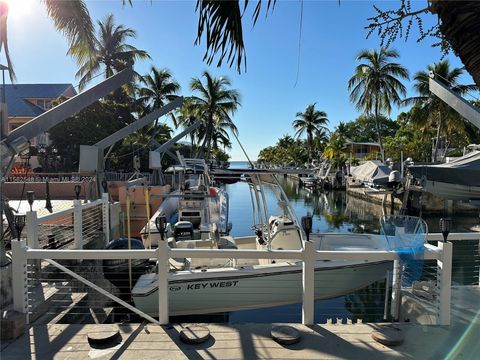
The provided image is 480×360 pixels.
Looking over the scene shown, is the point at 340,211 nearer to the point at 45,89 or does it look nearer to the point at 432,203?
the point at 432,203

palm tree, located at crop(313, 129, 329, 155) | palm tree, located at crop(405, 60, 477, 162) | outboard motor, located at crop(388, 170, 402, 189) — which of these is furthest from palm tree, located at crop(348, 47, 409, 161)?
palm tree, located at crop(313, 129, 329, 155)

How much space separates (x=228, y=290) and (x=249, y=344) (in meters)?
2.91

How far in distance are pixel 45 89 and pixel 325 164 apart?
3423cm

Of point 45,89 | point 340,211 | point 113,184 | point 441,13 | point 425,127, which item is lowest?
point 340,211

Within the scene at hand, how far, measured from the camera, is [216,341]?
3779 millimetres

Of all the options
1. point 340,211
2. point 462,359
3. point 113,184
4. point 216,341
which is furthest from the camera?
point 340,211

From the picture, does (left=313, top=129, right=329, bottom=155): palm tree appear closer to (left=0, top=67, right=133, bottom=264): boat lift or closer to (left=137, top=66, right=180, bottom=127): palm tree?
(left=137, top=66, right=180, bottom=127): palm tree

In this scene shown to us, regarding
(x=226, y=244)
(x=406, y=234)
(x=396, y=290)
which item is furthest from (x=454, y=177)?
(x=406, y=234)

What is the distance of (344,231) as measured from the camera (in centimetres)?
2058

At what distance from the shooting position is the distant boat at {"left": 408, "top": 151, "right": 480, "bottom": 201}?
17.7 m

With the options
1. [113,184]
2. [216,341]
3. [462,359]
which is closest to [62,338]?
[216,341]

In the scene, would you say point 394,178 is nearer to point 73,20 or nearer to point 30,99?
point 73,20

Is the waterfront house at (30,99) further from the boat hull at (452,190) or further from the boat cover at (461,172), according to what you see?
the boat cover at (461,172)

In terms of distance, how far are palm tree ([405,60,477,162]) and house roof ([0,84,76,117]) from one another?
118 feet
